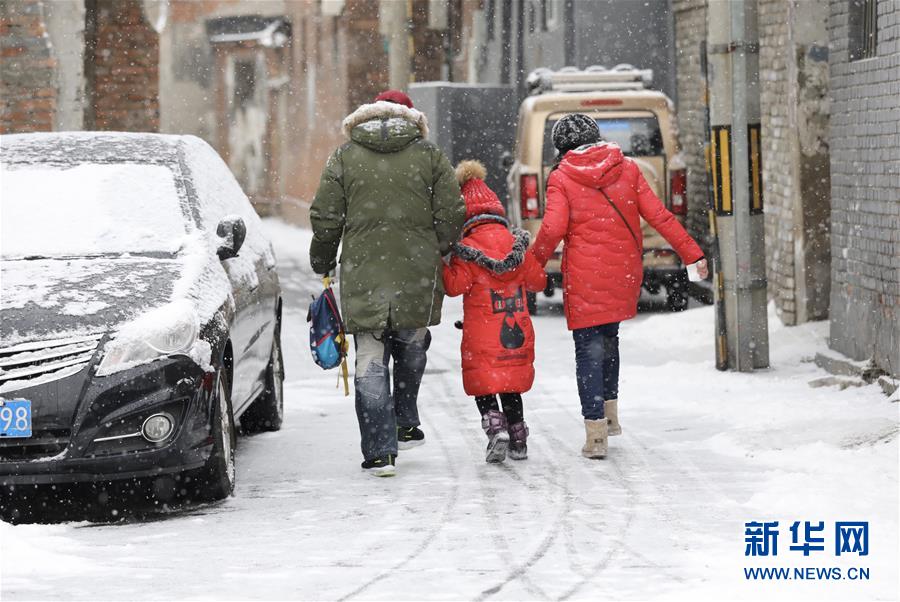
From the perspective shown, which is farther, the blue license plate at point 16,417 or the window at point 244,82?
the window at point 244,82

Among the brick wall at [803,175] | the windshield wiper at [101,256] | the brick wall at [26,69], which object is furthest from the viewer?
the brick wall at [26,69]

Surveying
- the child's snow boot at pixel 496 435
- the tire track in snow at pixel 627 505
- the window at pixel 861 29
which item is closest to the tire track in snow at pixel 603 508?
the tire track in snow at pixel 627 505

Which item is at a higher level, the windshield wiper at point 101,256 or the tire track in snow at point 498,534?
the windshield wiper at point 101,256

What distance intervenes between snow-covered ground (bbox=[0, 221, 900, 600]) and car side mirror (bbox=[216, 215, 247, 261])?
3.56 feet

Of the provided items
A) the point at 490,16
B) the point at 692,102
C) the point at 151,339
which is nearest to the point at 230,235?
the point at 151,339

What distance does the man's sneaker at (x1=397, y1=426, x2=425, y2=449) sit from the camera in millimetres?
8992

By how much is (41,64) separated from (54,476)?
10.5m

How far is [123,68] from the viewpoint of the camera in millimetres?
18750

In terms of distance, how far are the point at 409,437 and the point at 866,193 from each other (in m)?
3.89

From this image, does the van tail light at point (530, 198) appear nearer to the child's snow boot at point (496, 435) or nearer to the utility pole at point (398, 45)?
the child's snow boot at point (496, 435)

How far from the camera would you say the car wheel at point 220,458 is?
756 centimetres

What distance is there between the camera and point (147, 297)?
759cm

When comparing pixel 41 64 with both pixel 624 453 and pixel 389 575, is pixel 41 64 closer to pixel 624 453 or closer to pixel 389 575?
pixel 624 453

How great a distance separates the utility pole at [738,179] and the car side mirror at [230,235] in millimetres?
4676
